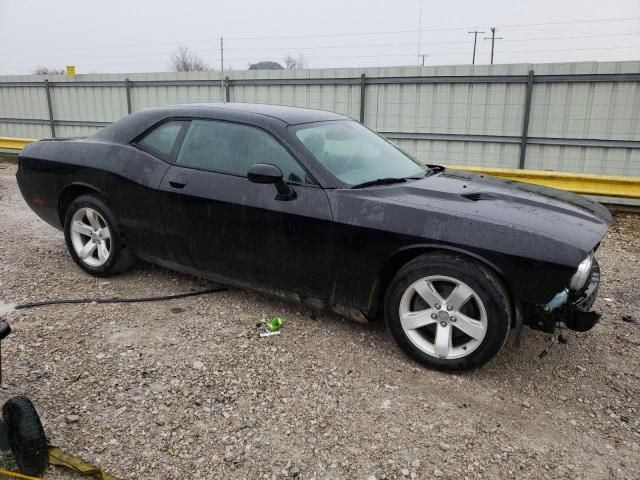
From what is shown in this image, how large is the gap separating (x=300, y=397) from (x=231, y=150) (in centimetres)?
192

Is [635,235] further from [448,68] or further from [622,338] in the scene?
[448,68]

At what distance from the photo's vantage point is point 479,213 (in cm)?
322

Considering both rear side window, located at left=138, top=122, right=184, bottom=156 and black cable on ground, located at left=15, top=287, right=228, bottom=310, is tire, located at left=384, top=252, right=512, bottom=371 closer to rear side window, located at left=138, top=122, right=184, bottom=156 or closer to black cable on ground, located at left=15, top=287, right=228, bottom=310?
black cable on ground, located at left=15, top=287, right=228, bottom=310

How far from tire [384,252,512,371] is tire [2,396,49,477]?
6.68ft

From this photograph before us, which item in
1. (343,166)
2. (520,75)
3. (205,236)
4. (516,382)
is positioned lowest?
(516,382)

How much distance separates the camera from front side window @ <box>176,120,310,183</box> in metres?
3.79

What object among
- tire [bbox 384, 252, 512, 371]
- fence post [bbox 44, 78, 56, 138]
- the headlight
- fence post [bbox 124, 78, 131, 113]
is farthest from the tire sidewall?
fence post [bbox 44, 78, 56, 138]

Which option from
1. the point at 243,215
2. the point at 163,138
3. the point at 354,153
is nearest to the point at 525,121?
the point at 354,153

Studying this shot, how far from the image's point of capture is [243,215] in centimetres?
383

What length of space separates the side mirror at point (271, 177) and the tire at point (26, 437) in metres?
1.86

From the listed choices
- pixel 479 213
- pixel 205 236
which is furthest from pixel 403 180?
Result: pixel 205 236

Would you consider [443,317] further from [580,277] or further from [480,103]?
[480,103]

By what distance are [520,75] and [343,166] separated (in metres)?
7.73

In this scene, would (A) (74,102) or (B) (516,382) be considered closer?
(B) (516,382)
